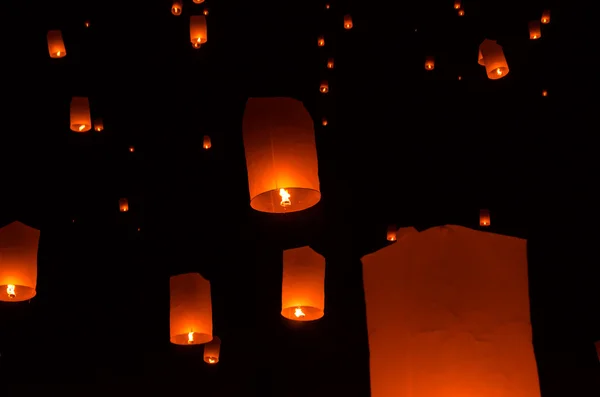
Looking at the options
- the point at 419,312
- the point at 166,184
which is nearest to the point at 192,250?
the point at 166,184

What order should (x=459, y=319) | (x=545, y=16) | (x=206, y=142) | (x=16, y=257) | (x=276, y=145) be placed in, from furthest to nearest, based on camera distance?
(x=545, y=16) → (x=206, y=142) → (x=16, y=257) → (x=276, y=145) → (x=459, y=319)

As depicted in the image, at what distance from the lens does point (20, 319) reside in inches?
186

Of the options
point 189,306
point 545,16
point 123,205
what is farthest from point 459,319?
point 545,16

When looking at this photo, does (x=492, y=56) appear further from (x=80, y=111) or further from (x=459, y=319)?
(x=459, y=319)

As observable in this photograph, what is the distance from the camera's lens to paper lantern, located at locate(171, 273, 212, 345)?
10.9ft

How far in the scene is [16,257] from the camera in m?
2.82

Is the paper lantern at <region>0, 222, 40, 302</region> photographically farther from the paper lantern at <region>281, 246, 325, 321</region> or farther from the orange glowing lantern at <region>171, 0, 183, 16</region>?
the orange glowing lantern at <region>171, 0, 183, 16</region>

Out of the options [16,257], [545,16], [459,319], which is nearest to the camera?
[459,319]

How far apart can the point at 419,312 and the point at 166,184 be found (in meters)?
4.36

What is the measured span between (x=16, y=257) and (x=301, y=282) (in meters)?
1.25

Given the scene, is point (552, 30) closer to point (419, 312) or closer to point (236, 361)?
point (236, 361)

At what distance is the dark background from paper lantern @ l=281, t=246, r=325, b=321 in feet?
5.05

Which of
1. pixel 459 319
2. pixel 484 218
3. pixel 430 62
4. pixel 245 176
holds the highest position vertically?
pixel 430 62

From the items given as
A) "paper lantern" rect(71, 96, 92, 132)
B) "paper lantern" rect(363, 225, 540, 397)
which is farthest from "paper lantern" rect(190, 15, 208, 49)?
"paper lantern" rect(363, 225, 540, 397)
